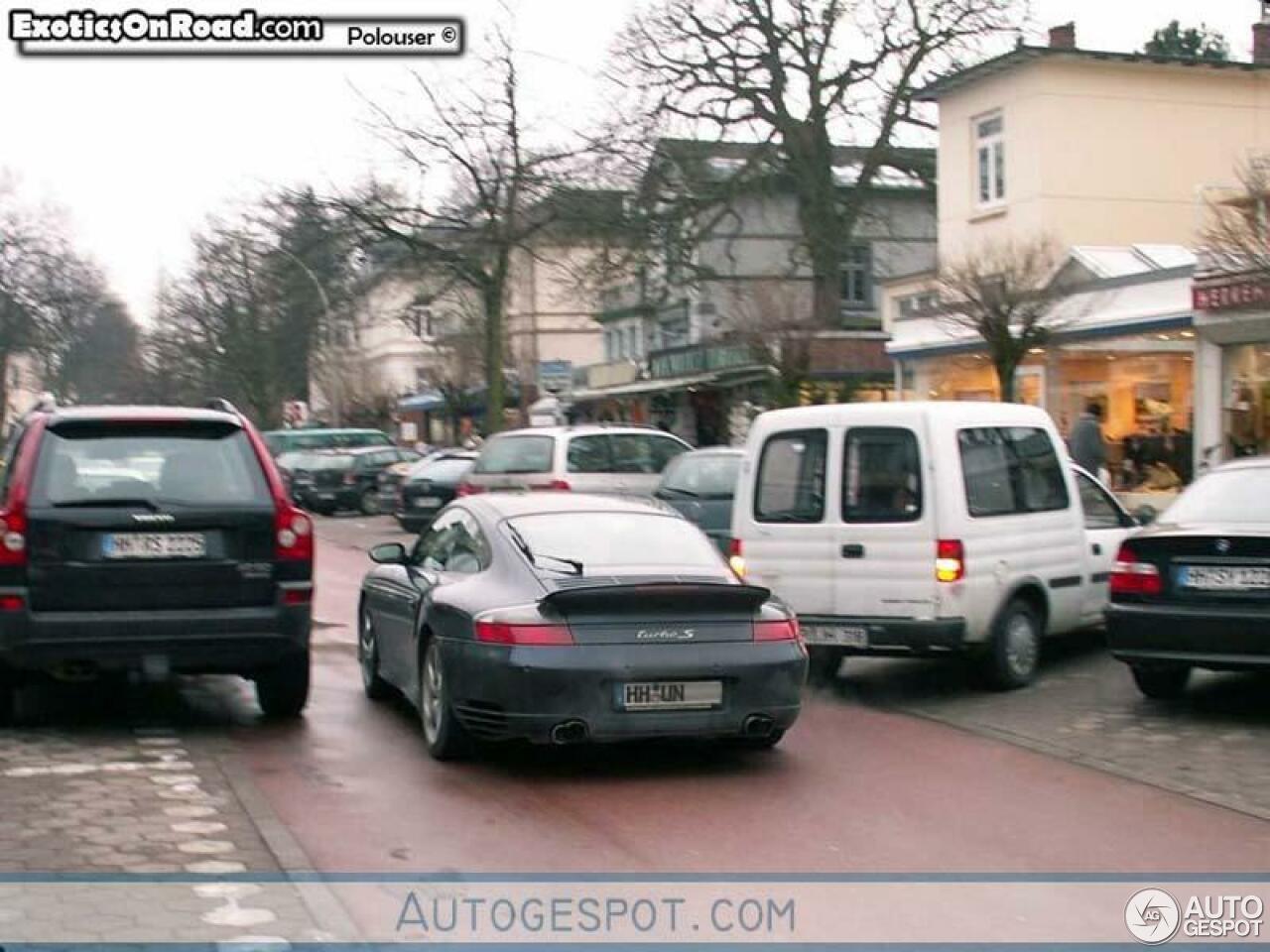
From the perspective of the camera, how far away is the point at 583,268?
35.7 m

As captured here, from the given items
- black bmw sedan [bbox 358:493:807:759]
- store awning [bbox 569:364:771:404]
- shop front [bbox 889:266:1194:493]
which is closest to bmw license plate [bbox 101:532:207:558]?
black bmw sedan [bbox 358:493:807:759]

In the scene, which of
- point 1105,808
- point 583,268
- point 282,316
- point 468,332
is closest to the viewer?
point 1105,808

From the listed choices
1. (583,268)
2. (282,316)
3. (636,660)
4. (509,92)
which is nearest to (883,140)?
(583,268)

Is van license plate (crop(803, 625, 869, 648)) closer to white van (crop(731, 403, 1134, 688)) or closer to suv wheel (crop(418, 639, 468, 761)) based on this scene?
white van (crop(731, 403, 1134, 688))

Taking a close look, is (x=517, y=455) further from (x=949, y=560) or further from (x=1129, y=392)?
(x=949, y=560)

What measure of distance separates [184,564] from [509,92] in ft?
78.1

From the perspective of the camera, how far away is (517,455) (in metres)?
20.6

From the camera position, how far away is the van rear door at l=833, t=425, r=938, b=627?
10242 millimetres

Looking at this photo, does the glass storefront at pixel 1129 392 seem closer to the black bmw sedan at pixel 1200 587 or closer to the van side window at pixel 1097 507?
the van side window at pixel 1097 507

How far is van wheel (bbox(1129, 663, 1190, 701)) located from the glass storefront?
13196mm

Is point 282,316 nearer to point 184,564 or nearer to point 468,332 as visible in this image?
point 468,332

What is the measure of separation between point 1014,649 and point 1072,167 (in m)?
21.5

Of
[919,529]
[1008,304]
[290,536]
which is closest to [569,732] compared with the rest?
[290,536]

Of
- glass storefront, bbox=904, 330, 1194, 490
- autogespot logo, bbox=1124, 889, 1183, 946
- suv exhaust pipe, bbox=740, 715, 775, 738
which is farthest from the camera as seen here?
glass storefront, bbox=904, 330, 1194, 490
